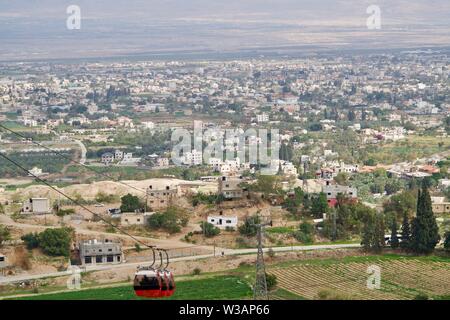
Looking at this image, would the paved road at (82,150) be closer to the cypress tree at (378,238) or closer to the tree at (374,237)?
the tree at (374,237)

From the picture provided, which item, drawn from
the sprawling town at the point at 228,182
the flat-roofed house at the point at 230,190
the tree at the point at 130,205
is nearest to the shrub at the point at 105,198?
the sprawling town at the point at 228,182

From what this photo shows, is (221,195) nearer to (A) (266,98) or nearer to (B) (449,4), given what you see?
(A) (266,98)

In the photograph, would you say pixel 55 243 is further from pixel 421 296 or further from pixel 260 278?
pixel 260 278

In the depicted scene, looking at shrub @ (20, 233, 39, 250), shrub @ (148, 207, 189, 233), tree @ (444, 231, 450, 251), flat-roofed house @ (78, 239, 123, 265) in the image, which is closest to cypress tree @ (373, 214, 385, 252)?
tree @ (444, 231, 450, 251)

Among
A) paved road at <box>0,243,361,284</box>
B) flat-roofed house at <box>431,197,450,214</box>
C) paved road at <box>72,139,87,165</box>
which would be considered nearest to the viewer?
paved road at <box>0,243,361,284</box>

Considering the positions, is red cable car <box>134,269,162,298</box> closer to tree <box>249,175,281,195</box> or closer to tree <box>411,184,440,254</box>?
tree <box>411,184,440,254</box>

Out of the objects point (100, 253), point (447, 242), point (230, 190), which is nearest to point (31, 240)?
point (100, 253)
